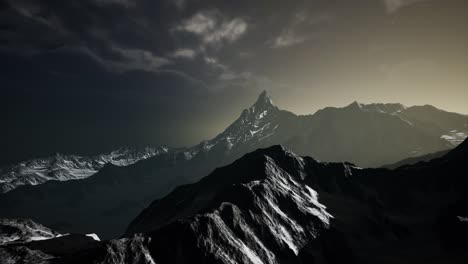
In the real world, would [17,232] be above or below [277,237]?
above

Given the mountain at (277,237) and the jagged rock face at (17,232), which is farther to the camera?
the jagged rock face at (17,232)

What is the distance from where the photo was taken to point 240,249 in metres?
128

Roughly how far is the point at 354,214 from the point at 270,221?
228ft

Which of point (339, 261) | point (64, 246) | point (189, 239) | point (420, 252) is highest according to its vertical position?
point (64, 246)

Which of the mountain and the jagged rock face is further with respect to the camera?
the jagged rock face

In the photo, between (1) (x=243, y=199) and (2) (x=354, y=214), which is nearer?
(1) (x=243, y=199)

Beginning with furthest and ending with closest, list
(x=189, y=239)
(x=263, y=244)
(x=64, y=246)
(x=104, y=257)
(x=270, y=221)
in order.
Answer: (x=270, y=221)
(x=263, y=244)
(x=64, y=246)
(x=189, y=239)
(x=104, y=257)

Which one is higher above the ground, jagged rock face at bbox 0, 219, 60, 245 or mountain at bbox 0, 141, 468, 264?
jagged rock face at bbox 0, 219, 60, 245

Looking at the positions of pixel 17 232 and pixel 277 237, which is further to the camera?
pixel 17 232

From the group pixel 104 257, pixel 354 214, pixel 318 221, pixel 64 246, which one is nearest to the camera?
pixel 104 257

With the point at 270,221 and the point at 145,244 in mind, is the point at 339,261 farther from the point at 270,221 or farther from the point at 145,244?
the point at 145,244

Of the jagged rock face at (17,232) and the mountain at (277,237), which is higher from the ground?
the jagged rock face at (17,232)

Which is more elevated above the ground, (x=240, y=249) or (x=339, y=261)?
(x=240, y=249)

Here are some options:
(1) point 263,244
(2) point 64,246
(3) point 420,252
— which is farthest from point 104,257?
(3) point 420,252
